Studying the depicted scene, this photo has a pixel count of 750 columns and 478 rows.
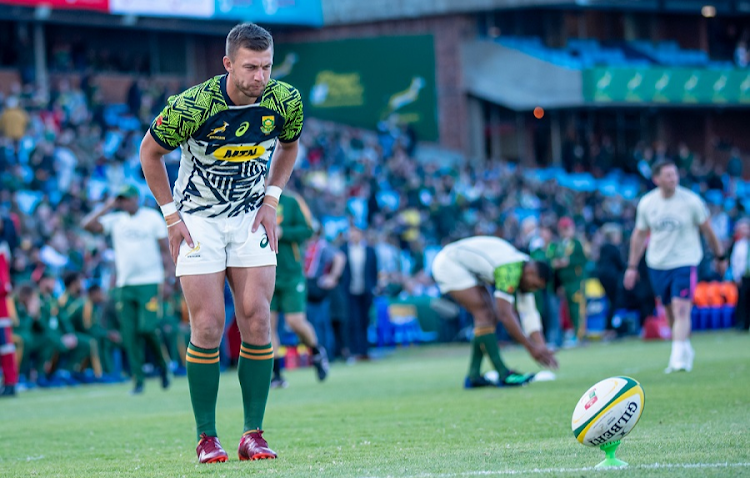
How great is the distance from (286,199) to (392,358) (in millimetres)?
8319

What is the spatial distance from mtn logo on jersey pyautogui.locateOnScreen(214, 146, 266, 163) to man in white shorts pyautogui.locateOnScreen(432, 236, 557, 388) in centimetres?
518

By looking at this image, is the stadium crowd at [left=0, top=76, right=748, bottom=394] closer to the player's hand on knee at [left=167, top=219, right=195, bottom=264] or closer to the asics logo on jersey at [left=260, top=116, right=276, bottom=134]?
the player's hand on knee at [left=167, top=219, right=195, bottom=264]

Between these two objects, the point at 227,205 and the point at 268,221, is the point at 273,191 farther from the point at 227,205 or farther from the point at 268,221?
the point at 227,205

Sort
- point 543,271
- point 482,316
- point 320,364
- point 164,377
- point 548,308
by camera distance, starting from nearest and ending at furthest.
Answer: point 543,271
point 482,316
point 320,364
point 164,377
point 548,308

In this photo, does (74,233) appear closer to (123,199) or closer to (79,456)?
(123,199)

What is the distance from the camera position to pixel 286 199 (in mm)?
14625

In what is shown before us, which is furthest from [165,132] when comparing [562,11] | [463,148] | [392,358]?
[562,11]

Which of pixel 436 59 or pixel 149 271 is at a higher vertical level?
pixel 436 59

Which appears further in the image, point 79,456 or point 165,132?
point 79,456

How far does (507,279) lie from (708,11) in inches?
1774

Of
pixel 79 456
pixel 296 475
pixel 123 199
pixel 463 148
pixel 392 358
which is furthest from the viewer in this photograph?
pixel 463 148

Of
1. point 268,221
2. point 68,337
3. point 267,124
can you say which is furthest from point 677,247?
point 68,337

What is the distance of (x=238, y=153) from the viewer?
23.0ft

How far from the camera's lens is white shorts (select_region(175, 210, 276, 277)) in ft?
23.0
